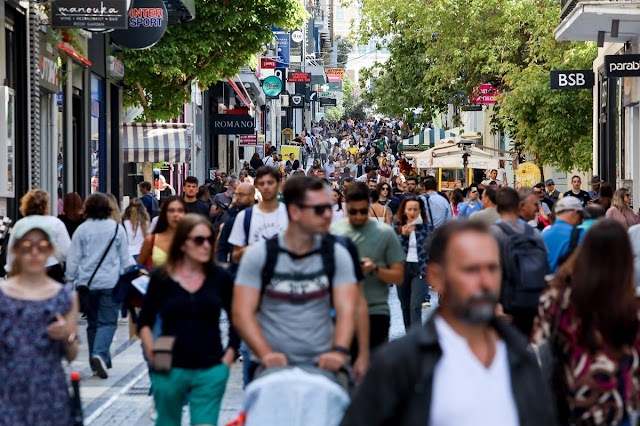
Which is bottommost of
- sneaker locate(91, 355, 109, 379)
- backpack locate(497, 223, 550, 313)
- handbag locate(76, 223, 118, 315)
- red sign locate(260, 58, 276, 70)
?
sneaker locate(91, 355, 109, 379)

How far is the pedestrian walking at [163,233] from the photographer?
11.0 meters

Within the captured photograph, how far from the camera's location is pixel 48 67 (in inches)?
823

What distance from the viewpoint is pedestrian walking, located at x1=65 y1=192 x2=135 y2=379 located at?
12.6m

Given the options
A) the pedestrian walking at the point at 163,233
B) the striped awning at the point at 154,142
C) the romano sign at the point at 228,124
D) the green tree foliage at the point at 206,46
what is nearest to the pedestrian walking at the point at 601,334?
the pedestrian walking at the point at 163,233

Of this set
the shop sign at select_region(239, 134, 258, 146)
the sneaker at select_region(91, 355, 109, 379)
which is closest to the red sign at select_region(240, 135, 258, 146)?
the shop sign at select_region(239, 134, 258, 146)

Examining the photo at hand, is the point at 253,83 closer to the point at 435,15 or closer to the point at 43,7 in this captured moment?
the point at 435,15

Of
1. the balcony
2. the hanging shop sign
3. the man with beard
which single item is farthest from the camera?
the hanging shop sign

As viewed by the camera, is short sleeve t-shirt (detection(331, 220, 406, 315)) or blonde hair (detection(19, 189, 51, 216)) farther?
blonde hair (detection(19, 189, 51, 216))

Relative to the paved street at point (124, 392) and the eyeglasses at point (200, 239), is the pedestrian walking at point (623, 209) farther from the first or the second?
the eyeglasses at point (200, 239)

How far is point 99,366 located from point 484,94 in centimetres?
2779

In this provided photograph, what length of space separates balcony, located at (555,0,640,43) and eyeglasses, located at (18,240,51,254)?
15.8 meters

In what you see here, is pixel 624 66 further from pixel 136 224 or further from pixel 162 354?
pixel 162 354

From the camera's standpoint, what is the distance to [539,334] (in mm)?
5996

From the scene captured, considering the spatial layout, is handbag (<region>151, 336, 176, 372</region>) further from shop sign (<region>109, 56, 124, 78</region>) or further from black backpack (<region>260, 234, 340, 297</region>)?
shop sign (<region>109, 56, 124, 78</region>)
